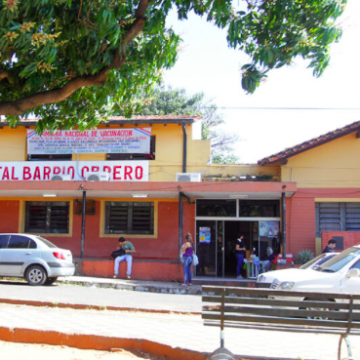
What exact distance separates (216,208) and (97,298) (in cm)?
772

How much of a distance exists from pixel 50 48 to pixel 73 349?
410cm

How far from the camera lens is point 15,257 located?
42.7 ft

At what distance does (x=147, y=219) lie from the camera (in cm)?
1786

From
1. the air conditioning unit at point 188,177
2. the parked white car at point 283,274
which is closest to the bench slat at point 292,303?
the parked white car at point 283,274

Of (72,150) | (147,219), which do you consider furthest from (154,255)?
(72,150)

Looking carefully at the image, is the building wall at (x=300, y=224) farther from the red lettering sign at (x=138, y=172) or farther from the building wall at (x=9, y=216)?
the building wall at (x=9, y=216)

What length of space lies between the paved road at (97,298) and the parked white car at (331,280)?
1990mm

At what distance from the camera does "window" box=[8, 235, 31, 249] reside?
43.4 feet

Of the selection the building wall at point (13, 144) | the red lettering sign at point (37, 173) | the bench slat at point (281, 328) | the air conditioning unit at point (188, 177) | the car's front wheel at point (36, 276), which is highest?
the building wall at point (13, 144)

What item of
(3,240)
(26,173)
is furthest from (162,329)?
(26,173)

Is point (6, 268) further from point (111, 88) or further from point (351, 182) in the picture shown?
point (351, 182)

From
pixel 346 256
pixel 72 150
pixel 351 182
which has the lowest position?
pixel 346 256

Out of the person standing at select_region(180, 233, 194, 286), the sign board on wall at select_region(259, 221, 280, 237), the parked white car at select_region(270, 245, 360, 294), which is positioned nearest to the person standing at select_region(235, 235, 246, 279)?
the sign board on wall at select_region(259, 221, 280, 237)

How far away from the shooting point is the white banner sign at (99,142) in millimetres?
17906
